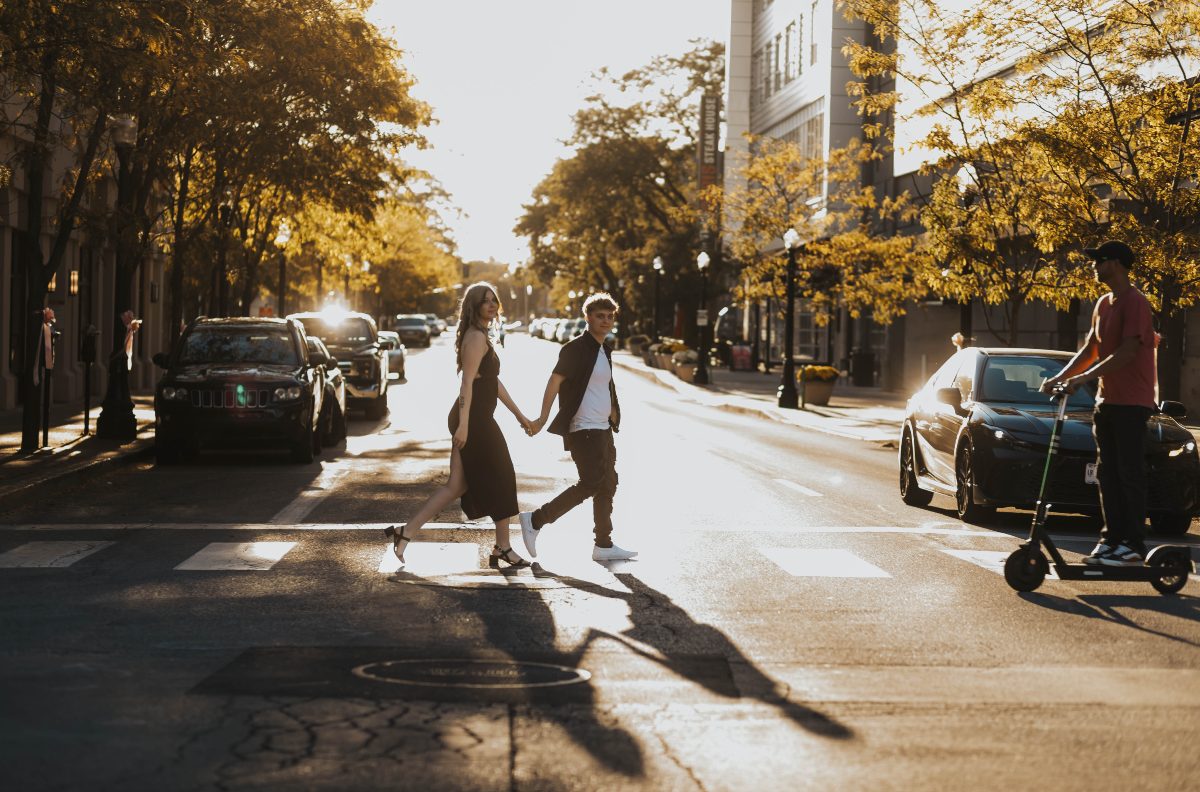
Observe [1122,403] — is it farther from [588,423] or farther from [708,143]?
[708,143]

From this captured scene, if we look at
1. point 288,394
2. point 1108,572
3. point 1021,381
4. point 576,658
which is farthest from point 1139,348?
point 288,394

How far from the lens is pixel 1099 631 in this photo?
29.9ft

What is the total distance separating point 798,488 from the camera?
17922 mm

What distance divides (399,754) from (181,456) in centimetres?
1513

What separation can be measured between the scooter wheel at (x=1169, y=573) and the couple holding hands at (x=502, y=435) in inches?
132

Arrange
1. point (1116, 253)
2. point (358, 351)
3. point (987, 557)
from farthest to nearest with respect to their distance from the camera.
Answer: point (358, 351) → point (987, 557) → point (1116, 253)

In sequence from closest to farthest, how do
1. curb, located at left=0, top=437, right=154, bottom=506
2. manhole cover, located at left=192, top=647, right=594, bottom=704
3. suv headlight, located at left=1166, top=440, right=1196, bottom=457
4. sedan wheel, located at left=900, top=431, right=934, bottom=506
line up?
manhole cover, located at left=192, top=647, right=594, bottom=704 < suv headlight, located at left=1166, top=440, right=1196, bottom=457 < curb, located at left=0, top=437, right=154, bottom=506 < sedan wheel, located at left=900, top=431, right=934, bottom=506

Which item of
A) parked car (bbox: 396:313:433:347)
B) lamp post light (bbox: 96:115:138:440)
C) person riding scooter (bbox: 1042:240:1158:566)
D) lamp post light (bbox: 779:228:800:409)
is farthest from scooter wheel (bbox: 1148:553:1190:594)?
parked car (bbox: 396:313:433:347)

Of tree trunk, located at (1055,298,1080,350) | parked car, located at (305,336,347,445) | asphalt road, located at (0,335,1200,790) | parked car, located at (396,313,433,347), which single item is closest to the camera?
asphalt road, located at (0,335,1200,790)

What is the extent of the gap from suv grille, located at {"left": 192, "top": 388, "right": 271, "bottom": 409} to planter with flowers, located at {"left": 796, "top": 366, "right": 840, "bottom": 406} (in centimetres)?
1975

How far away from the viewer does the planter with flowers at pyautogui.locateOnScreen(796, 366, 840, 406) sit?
3856 centimetres

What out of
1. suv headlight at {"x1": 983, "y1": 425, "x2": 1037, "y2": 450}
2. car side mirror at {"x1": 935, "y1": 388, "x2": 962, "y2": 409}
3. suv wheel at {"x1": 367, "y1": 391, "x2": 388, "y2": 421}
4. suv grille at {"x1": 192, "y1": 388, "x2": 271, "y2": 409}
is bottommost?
suv wheel at {"x1": 367, "y1": 391, "x2": 388, "y2": 421}

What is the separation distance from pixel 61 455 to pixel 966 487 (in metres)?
10.4

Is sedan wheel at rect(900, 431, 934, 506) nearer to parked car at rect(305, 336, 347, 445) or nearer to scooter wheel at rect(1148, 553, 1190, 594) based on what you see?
scooter wheel at rect(1148, 553, 1190, 594)
